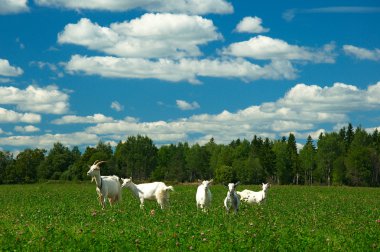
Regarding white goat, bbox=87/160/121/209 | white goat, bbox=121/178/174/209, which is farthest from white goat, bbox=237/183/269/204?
white goat, bbox=87/160/121/209

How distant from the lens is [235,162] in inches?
5285

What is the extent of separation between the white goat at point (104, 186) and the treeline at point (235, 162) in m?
84.5

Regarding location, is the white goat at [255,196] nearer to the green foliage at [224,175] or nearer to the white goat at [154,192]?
the white goat at [154,192]

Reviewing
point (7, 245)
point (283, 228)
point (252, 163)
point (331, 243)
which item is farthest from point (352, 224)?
point (252, 163)

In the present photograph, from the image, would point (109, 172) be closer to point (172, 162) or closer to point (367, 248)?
point (172, 162)

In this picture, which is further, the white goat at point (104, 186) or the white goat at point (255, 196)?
the white goat at point (255, 196)

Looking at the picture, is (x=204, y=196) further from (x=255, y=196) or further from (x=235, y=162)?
(x=235, y=162)

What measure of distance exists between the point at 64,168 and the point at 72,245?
134913 millimetres

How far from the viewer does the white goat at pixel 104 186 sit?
25.2 meters

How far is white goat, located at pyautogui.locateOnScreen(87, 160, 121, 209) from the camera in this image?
2517cm

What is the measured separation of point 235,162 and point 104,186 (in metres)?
110

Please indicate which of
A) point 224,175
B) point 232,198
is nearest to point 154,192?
point 232,198

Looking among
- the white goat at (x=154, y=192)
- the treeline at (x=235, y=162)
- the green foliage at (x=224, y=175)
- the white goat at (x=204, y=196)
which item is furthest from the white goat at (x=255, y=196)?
the green foliage at (x=224, y=175)

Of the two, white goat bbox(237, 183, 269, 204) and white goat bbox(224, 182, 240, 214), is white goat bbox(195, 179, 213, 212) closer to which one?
white goat bbox(224, 182, 240, 214)
